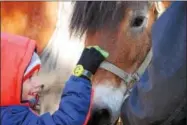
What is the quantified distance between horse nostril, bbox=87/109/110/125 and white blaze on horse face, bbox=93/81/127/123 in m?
0.01

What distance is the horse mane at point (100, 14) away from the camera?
5.16ft

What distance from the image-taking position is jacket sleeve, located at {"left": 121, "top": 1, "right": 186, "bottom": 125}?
71 centimetres

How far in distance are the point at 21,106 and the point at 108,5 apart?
66 centimetres

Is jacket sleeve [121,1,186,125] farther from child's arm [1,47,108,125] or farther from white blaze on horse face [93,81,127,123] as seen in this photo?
white blaze on horse face [93,81,127,123]

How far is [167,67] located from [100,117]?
70 cm

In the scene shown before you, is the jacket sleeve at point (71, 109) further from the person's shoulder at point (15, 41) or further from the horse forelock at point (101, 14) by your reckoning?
the horse forelock at point (101, 14)

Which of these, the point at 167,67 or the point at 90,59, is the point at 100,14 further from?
the point at 167,67

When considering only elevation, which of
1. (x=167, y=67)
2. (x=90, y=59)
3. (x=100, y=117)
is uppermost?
(x=167, y=67)

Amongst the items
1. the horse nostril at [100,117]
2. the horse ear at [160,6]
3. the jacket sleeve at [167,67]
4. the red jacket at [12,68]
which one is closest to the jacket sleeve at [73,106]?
the red jacket at [12,68]

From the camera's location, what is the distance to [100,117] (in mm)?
1387

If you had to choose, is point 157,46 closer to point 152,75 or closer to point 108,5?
point 152,75

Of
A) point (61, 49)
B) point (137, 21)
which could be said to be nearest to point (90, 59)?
point (137, 21)

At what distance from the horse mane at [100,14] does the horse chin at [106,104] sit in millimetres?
243

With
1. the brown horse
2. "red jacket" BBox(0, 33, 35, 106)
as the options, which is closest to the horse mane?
the brown horse
